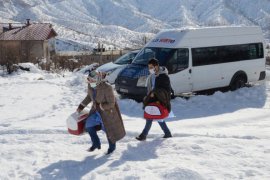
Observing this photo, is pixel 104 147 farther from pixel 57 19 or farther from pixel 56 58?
pixel 57 19

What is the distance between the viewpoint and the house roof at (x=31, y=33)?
49.4 m

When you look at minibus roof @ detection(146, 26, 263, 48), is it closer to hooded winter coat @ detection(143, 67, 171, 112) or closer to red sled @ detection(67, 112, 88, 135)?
hooded winter coat @ detection(143, 67, 171, 112)

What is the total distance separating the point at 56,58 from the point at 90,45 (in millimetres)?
81609

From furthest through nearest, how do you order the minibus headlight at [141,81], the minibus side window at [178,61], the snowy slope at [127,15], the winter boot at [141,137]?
the snowy slope at [127,15]
the minibus side window at [178,61]
the minibus headlight at [141,81]
the winter boot at [141,137]

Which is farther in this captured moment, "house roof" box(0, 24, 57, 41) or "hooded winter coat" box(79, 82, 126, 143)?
"house roof" box(0, 24, 57, 41)

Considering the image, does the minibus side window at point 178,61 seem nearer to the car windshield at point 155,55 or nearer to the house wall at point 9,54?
the car windshield at point 155,55

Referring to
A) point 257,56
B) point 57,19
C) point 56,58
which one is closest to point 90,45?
point 57,19

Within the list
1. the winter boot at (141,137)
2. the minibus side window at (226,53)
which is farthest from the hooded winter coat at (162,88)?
the minibus side window at (226,53)

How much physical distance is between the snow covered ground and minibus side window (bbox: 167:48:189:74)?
101 centimetres

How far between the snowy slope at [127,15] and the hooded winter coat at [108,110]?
5170 inches

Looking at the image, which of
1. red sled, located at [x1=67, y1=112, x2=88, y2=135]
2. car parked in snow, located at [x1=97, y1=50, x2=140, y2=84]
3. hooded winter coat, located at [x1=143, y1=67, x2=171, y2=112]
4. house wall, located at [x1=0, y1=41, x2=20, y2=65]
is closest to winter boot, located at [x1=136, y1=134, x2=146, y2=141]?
hooded winter coat, located at [x1=143, y1=67, x2=171, y2=112]

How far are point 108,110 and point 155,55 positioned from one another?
6850mm

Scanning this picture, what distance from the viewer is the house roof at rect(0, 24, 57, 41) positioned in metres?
49.4

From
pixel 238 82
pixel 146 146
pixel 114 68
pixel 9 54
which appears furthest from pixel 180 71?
pixel 9 54
